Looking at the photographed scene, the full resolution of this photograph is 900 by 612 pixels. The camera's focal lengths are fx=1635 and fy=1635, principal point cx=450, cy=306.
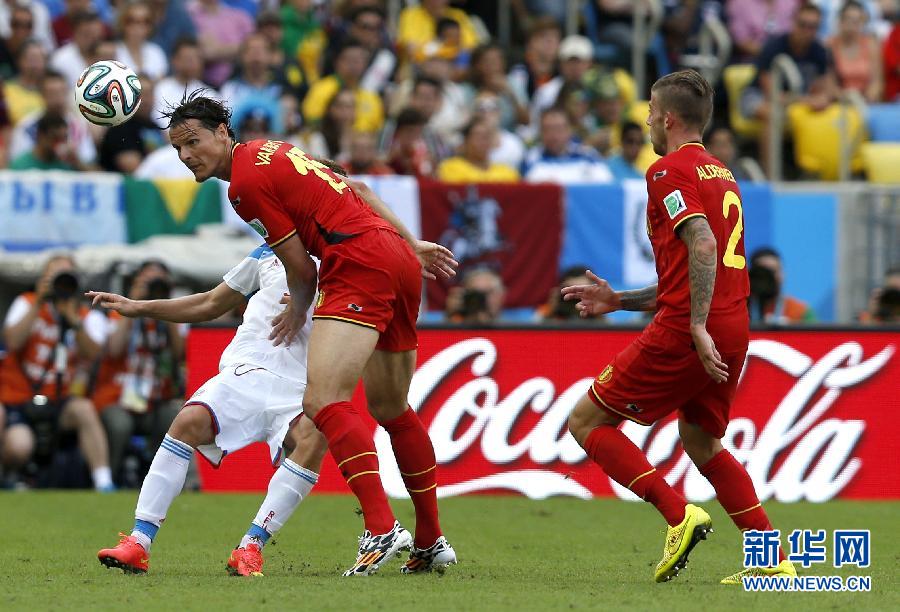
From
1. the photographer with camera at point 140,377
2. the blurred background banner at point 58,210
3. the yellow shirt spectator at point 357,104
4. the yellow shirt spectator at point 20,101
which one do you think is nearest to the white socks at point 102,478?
the photographer with camera at point 140,377

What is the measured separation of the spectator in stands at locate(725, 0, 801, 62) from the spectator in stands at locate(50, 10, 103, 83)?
24.8 feet

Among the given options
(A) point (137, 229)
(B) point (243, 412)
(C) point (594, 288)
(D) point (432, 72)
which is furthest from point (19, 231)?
(C) point (594, 288)

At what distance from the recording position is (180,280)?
13273mm

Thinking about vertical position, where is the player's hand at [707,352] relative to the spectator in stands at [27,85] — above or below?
below

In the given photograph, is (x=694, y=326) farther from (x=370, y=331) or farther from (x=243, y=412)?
(x=243, y=412)

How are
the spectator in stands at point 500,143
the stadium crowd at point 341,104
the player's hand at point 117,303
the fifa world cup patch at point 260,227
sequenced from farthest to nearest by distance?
the spectator in stands at point 500,143 < the stadium crowd at point 341,104 < the player's hand at point 117,303 < the fifa world cup patch at point 260,227

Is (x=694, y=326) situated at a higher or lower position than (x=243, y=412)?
higher

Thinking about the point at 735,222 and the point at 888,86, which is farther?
the point at 888,86

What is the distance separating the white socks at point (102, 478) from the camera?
12375mm

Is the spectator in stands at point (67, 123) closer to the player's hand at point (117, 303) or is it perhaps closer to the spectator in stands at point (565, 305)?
the spectator in stands at point (565, 305)

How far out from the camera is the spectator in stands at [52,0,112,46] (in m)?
16.5

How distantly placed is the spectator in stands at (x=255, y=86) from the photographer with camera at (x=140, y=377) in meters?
3.17

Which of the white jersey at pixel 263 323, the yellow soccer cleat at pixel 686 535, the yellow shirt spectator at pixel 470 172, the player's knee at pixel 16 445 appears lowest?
the player's knee at pixel 16 445

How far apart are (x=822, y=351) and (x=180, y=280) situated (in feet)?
16.8
